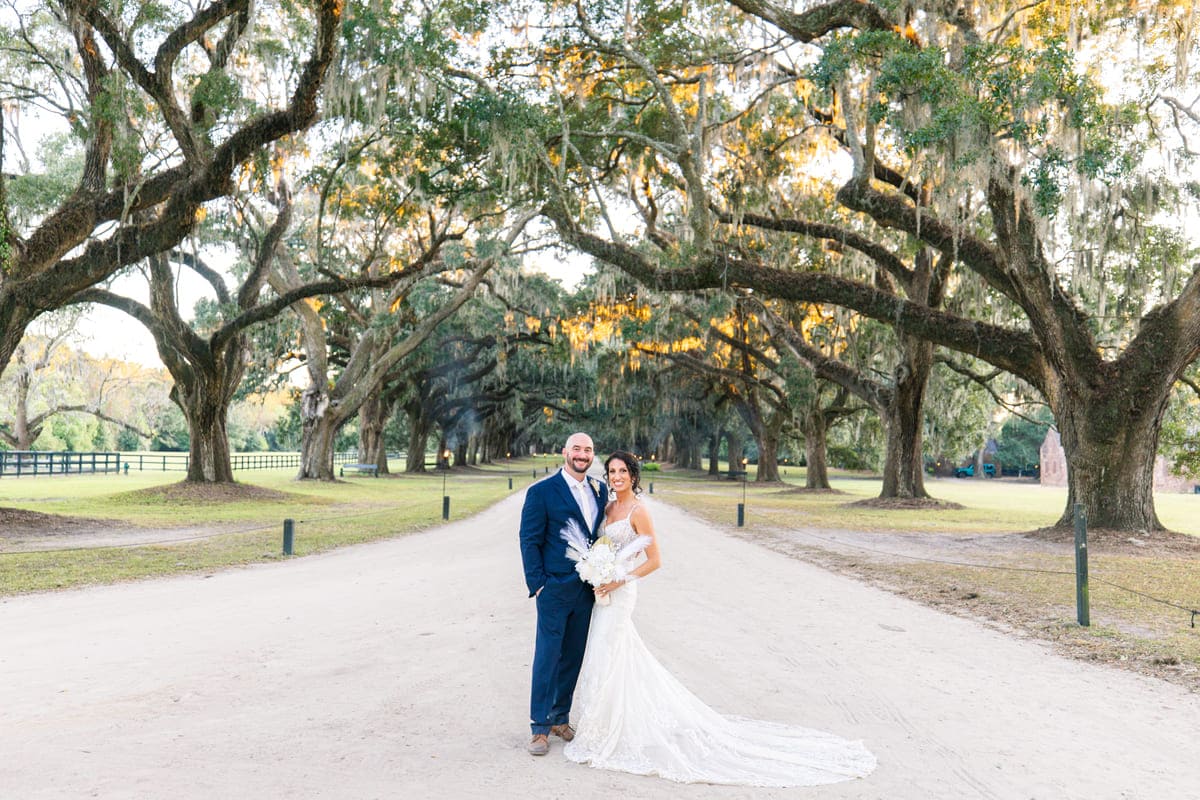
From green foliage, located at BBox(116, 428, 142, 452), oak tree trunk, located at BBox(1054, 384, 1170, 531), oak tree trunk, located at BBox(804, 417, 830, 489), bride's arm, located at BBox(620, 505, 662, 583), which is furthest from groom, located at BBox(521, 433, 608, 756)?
green foliage, located at BBox(116, 428, 142, 452)

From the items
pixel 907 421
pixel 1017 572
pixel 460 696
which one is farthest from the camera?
pixel 907 421

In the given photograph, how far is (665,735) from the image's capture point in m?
4.30

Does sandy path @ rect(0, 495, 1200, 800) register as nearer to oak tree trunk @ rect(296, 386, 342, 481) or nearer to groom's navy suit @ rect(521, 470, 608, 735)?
groom's navy suit @ rect(521, 470, 608, 735)

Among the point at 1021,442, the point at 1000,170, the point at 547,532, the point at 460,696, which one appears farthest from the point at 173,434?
the point at 547,532

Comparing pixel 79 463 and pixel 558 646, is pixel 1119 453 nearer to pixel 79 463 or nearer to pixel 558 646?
pixel 558 646

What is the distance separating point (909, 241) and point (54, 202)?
19532 mm

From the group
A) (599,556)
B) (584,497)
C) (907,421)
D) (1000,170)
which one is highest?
(1000,170)

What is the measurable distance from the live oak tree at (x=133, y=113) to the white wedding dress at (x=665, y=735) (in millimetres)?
12207

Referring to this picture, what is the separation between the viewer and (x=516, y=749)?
4289mm

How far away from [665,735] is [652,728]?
8 centimetres

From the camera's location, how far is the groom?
4516 mm

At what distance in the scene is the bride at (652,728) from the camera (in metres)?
3.99

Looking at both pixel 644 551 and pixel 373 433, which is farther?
pixel 373 433

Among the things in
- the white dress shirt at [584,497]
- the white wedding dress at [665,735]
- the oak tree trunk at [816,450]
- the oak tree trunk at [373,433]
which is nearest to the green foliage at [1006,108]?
the white dress shirt at [584,497]
